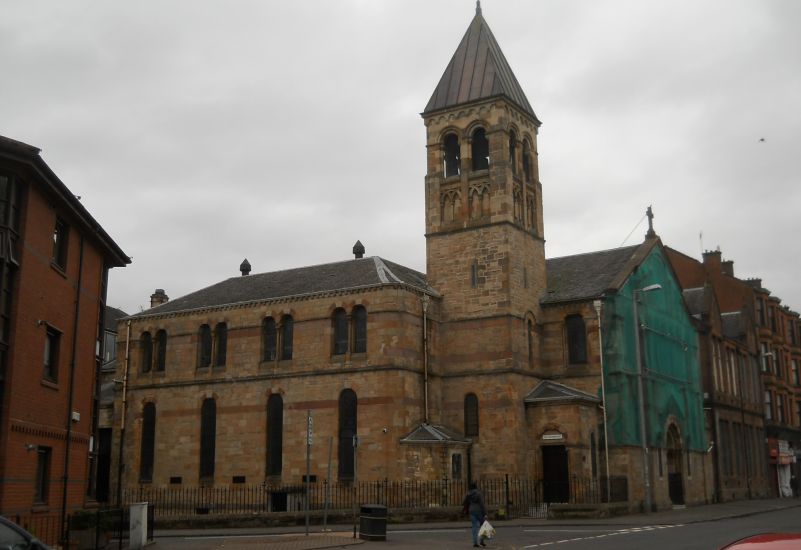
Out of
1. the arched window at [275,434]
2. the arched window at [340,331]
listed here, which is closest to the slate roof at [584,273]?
the arched window at [340,331]

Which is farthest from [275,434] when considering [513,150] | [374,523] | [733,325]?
[733,325]

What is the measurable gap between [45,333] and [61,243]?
9.26ft

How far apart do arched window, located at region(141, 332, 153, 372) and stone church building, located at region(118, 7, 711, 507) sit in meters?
0.09

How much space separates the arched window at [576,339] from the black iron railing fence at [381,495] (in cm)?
620

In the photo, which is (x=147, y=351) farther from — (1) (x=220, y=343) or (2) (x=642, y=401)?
(2) (x=642, y=401)

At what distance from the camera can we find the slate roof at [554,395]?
132 feet

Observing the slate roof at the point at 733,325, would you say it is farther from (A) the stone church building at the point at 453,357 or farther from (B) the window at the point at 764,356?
(A) the stone church building at the point at 453,357

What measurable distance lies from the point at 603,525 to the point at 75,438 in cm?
1753

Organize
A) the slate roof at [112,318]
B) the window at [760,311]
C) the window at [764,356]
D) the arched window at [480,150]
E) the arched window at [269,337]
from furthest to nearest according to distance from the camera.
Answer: the window at [760,311] → the window at [764,356] → the slate roof at [112,318] → the arched window at [480,150] → the arched window at [269,337]

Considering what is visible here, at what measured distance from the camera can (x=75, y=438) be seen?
2506cm

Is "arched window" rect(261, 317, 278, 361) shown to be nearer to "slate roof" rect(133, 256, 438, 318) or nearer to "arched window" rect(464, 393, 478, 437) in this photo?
"slate roof" rect(133, 256, 438, 318)

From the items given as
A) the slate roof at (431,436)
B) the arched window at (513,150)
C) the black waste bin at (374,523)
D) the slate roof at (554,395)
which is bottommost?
the black waste bin at (374,523)

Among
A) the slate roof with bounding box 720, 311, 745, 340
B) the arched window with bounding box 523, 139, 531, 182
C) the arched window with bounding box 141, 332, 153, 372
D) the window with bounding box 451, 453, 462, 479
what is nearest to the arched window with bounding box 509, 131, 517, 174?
the arched window with bounding box 523, 139, 531, 182

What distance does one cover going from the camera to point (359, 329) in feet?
138
